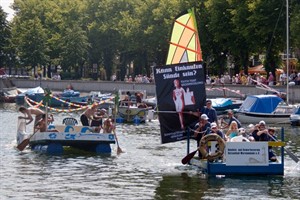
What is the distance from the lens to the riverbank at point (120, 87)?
263ft

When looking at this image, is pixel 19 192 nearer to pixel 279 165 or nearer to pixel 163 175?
pixel 163 175

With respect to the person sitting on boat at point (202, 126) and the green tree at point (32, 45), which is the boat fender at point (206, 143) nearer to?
the person sitting on boat at point (202, 126)

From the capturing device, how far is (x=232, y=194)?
1177 inches

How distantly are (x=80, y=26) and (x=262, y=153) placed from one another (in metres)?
99.5

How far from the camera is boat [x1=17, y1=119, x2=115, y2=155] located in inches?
1576

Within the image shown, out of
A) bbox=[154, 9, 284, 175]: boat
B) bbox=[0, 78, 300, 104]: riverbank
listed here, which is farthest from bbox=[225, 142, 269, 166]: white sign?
bbox=[0, 78, 300, 104]: riverbank

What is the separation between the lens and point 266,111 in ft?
212

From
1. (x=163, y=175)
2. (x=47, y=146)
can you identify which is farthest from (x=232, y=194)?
(x=47, y=146)

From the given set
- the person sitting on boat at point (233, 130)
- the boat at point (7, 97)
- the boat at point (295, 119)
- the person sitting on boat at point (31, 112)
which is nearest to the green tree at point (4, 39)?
the boat at point (7, 97)

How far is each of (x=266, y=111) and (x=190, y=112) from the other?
30899 mm

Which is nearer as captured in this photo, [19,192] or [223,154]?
[19,192]

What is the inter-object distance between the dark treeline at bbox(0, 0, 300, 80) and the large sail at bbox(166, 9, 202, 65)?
177 feet

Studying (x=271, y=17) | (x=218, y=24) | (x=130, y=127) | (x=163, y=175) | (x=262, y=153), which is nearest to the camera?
(x=262, y=153)

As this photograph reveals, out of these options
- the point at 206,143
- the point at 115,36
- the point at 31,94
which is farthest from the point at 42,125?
the point at 115,36
